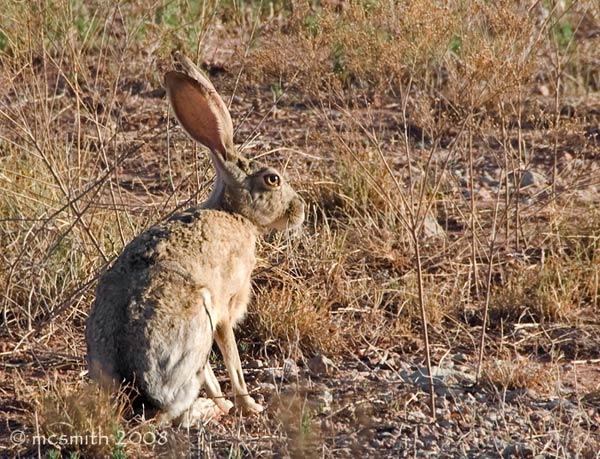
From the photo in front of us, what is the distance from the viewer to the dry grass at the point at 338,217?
5.78 meters

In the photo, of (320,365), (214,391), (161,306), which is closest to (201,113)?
(161,306)

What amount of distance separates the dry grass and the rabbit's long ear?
0.50m

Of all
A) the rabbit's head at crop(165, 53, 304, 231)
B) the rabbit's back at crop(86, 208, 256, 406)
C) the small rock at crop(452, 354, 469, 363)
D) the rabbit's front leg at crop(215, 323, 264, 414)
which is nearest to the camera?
the rabbit's back at crop(86, 208, 256, 406)

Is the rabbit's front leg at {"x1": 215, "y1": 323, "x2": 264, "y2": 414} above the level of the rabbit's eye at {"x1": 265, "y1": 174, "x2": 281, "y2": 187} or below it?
below

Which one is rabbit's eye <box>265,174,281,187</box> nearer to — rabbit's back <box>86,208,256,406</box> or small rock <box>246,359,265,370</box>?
rabbit's back <box>86,208,256,406</box>

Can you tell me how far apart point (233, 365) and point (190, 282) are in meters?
0.54

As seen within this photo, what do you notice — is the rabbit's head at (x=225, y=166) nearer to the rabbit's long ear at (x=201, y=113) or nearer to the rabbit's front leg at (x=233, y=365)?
the rabbit's long ear at (x=201, y=113)

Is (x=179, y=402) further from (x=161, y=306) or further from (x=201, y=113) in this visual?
(x=201, y=113)

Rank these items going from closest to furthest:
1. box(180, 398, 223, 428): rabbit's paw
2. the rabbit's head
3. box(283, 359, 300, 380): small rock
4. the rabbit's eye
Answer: box(180, 398, 223, 428): rabbit's paw < the rabbit's head < the rabbit's eye < box(283, 359, 300, 380): small rock

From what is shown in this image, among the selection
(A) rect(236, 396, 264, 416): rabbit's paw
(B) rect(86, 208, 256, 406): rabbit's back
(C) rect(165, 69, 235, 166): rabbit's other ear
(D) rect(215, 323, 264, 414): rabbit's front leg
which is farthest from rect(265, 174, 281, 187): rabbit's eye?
(A) rect(236, 396, 264, 416): rabbit's paw

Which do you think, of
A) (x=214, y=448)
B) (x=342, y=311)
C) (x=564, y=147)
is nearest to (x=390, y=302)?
(x=342, y=311)

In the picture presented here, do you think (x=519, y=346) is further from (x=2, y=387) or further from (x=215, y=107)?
(x=2, y=387)

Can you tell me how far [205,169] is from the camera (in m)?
7.52

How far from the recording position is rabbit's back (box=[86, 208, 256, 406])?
207 inches
